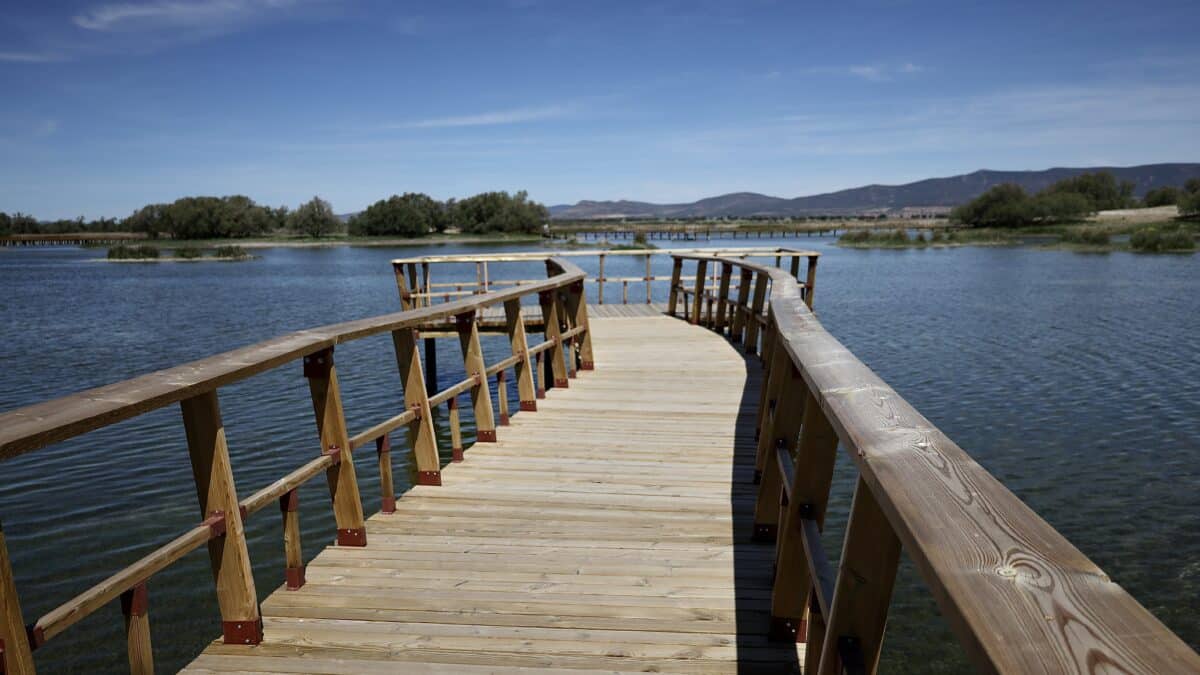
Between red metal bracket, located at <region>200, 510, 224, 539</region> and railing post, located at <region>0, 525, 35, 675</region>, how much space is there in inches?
31.1

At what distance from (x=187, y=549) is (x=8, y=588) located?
0.71m

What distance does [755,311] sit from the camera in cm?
926

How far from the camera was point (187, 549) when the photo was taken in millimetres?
2566

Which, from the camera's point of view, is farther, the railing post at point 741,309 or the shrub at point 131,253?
the shrub at point 131,253

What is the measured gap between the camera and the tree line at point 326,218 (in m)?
123

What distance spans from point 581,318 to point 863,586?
7.48m

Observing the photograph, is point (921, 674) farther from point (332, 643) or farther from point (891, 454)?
point (891, 454)

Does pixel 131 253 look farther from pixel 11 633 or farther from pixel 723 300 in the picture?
pixel 11 633

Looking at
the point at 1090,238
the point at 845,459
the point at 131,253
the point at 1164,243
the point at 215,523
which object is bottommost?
the point at 1090,238

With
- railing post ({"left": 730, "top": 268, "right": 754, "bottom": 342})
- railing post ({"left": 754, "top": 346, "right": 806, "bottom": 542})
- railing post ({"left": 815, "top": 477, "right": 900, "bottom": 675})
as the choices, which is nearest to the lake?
railing post ({"left": 730, "top": 268, "right": 754, "bottom": 342})

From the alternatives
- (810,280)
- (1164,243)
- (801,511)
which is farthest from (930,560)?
(1164,243)

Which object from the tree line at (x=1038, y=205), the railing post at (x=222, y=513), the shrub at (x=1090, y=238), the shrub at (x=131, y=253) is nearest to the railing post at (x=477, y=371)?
the railing post at (x=222, y=513)

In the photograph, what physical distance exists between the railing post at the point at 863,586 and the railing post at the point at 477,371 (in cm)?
390

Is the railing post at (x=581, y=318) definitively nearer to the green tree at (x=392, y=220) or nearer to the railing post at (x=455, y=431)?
the railing post at (x=455, y=431)
